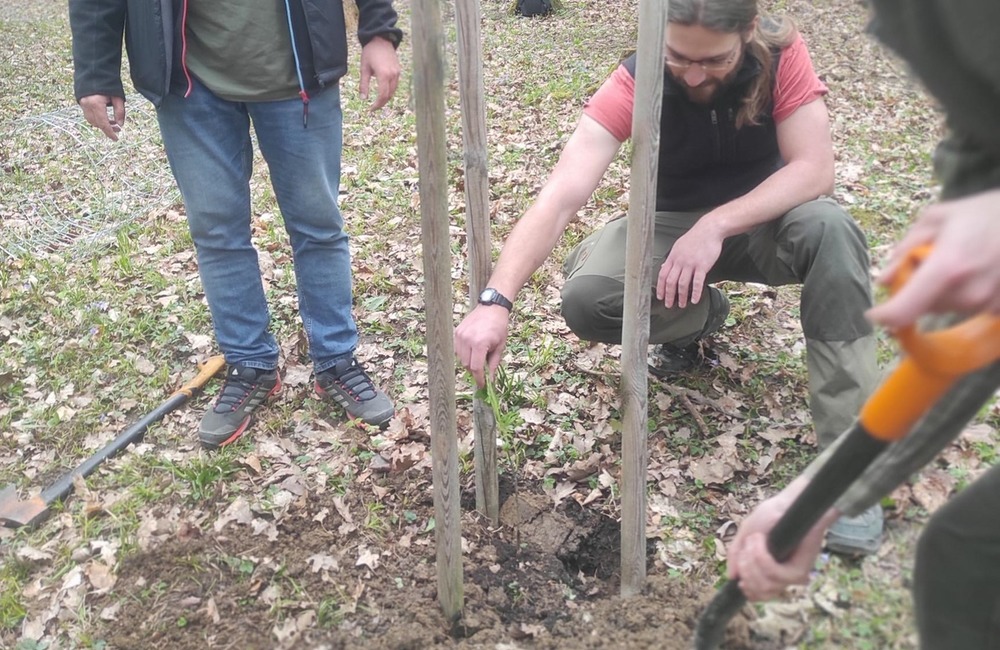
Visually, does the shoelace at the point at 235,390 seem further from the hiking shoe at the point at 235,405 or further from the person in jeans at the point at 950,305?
the person in jeans at the point at 950,305

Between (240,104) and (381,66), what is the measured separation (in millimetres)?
527

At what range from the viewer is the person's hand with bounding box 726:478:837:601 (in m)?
1.29

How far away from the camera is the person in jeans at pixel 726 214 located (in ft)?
7.13

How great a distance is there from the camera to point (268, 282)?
4.15 m

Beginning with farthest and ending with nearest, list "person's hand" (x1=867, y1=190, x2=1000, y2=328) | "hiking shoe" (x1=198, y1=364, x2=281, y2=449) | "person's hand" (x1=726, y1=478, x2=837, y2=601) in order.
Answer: "hiking shoe" (x1=198, y1=364, x2=281, y2=449) < "person's hand" (x1=726, y1=478, x2=837, y2=601) < "person's hand" (x1=867, y1=190, x2=1000, y2=328)

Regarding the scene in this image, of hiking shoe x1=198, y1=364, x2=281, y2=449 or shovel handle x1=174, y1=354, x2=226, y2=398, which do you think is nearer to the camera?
hiking shoe x1=198, y1=364, x2=281, y2=449

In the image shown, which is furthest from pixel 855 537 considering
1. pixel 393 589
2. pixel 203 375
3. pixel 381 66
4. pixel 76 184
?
pixel 76 184

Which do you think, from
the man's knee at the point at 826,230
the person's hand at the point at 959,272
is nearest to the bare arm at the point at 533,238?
the man's knee at the point at 826,230

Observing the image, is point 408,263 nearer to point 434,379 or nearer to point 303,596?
point 303,596

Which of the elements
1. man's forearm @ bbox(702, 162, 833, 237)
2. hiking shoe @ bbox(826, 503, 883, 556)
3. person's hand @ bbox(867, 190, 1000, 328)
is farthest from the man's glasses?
person's hand @ bbox(867, 190, 1000, 328)

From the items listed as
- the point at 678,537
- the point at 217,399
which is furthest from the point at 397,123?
the point at 678,537

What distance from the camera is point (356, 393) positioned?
3.10 meters

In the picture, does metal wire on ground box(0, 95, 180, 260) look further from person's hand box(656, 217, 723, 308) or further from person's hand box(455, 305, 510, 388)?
person's hand box(656, 217, 723, 308)

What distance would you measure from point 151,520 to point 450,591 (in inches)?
50.5
